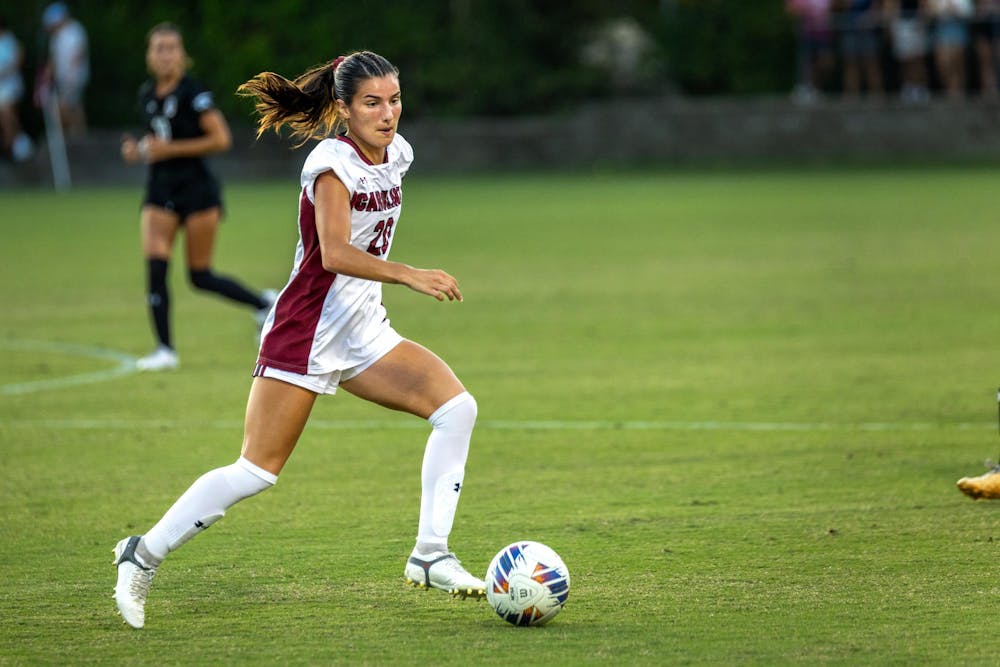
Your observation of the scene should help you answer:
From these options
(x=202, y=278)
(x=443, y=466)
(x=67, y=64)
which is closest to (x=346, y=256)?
(x=443, y=466)

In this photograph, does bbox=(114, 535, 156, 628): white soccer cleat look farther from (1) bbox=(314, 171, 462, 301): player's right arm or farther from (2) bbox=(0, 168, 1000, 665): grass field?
(1) bbox=(314, 171, 462, 301): player's right arm

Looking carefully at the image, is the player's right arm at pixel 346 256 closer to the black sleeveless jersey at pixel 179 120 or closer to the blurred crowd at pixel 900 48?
the black sleeveless jersey at pixel 179 120

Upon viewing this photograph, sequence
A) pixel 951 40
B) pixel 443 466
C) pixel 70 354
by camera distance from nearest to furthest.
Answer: pixel 443 466
pixel 70 354
pixel 951 40

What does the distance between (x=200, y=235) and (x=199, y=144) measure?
65 centimetres

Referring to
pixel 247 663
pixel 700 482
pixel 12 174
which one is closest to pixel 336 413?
pixel 700 482

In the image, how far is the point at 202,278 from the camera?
11.9m

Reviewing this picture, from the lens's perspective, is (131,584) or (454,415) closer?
(131,584)

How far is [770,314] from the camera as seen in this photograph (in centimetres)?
1362

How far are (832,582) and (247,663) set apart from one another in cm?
213

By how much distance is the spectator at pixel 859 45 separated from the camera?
2933cm

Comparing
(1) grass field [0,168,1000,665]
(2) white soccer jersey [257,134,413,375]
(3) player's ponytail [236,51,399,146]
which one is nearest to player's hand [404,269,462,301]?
(2) white soccer jersey [257,134,413,375]

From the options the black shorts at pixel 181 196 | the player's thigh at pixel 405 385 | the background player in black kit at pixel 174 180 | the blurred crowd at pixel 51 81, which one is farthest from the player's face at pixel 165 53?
the blurred crowd at pixel 51 81

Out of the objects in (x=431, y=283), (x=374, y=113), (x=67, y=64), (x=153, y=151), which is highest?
(x=374, y=113)

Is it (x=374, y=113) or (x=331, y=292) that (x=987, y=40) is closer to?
(x=374, y=113)
